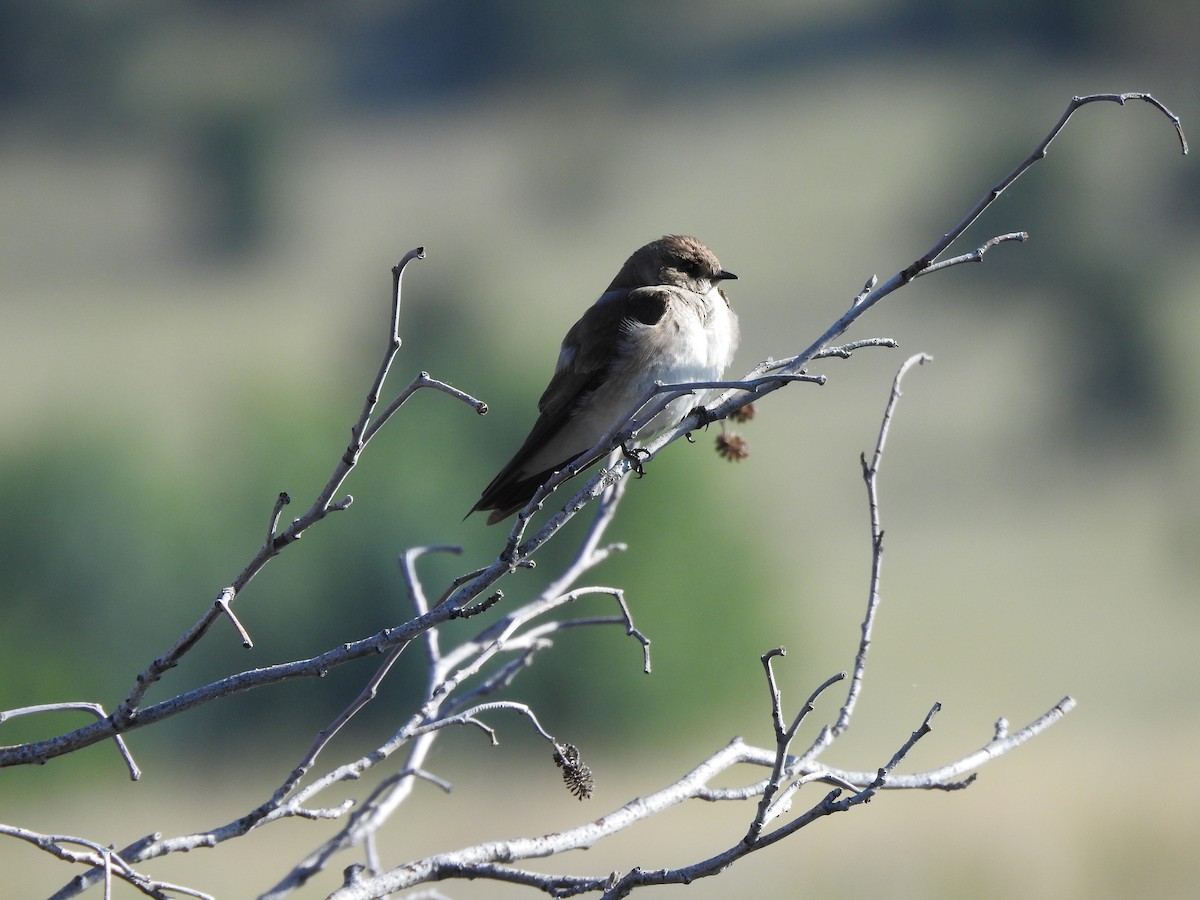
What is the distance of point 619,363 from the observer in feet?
7.89

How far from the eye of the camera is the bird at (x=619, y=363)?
7.75 ft

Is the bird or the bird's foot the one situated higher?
the bird

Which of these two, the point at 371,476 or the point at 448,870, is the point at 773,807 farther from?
the point at 371,476

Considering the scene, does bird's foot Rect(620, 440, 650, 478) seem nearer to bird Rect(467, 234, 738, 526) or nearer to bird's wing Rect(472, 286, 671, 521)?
bird Rect(467, 234, 738, 526)

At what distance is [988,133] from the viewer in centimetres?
2706

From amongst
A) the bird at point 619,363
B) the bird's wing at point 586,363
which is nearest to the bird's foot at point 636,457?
the bird at point 619,363

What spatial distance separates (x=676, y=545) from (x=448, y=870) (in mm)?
11998

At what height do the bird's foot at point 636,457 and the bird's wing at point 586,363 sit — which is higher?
the bird's wing at point 586,363

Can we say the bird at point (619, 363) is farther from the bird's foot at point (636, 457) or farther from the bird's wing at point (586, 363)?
the bird's foot at point (636, 457)

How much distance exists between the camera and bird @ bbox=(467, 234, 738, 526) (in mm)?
2363

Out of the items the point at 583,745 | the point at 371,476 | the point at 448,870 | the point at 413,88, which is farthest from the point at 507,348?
the point at 413,88

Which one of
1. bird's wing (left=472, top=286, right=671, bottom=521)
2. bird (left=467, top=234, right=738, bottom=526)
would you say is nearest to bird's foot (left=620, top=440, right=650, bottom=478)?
bird (left=467, top=234, right=738, bottom=526)

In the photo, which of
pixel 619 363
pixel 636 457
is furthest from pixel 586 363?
pixel 636 457

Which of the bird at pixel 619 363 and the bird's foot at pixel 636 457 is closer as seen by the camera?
the bird's foot at pixel 636 457
